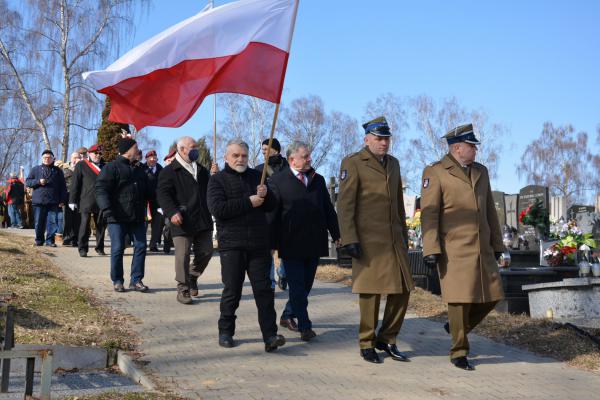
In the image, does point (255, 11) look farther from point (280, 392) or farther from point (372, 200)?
point (280, 392)

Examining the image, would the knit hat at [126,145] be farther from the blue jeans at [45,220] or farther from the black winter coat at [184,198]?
the blue jeans at [45,220]

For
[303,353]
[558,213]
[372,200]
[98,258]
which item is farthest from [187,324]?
[558,213]

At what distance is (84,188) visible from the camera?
14.7m

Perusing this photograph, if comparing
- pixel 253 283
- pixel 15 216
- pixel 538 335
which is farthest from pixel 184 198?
pixel 15 216

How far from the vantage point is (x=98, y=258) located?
47.8 ft

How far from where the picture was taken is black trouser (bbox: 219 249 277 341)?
23.5ft

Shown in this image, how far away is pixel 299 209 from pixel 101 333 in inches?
92.1

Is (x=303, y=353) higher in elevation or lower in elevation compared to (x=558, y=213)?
lower

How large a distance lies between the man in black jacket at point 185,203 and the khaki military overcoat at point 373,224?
2.95 meters

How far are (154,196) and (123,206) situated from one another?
842mm

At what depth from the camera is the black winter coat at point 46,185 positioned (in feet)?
51.3

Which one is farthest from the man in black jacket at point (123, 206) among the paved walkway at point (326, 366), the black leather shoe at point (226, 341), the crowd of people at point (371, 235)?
the black leather shoe at point (226, 341)

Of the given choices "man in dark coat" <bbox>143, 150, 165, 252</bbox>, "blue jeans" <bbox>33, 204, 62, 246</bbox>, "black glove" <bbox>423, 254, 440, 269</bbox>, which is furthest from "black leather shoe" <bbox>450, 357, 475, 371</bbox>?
"blue jeans" <bbox>33, 204, 62, 246</bbox>

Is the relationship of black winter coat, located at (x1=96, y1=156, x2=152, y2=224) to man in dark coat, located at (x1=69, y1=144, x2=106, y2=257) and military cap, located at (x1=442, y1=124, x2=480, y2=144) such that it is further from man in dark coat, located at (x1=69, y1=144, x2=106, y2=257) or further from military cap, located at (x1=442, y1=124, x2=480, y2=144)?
military cap, located at (x1=442, y1=124, x2=480, y2=144)
